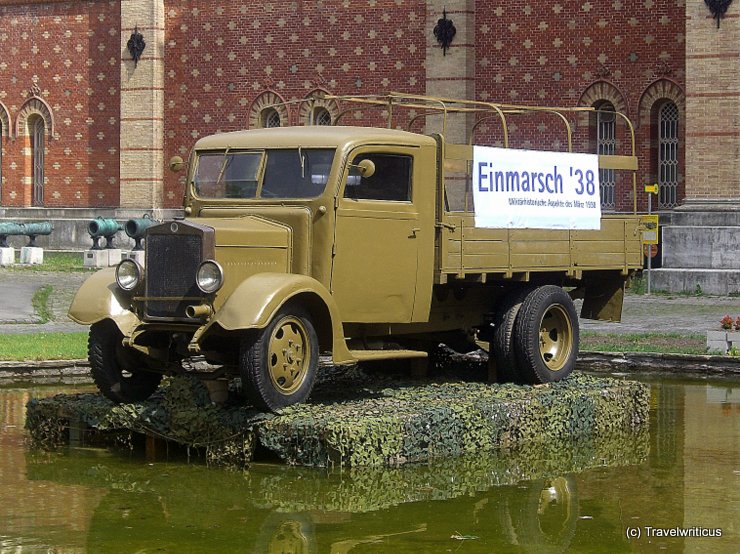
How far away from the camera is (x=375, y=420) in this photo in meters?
9.32

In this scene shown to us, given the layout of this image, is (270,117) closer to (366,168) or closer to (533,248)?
(533,248)

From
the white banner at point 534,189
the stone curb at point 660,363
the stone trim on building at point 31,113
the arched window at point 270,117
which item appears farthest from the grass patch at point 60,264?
the white banner at point 534,189

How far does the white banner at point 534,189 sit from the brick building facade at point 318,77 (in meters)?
13.5

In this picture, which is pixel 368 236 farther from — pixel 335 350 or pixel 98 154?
pixel 98 154

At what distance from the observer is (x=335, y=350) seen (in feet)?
32.9

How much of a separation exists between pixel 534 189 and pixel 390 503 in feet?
13.8

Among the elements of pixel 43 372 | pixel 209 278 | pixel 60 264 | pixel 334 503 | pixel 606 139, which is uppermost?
pixel 606 139

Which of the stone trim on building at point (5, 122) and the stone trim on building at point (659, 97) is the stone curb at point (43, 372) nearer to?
the stone trim on building at point (659, 97)

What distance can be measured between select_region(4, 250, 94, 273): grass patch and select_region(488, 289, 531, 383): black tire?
19165mm

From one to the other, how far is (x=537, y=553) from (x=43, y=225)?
86.5ft

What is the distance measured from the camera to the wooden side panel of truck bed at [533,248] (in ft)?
35.8

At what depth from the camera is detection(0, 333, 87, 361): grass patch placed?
47.6 feet

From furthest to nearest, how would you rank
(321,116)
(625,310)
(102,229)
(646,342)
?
(321,116)
(102,229)
(625,310)
(646,342)

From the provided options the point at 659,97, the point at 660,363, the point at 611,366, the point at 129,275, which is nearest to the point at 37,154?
the point at 659,97
